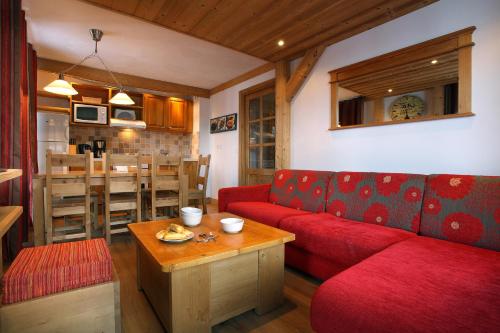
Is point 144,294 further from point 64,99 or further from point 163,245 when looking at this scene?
point 64,99

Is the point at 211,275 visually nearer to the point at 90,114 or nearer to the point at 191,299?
the point at 191,299

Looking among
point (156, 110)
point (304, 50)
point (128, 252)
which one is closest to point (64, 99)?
point (156, 110)

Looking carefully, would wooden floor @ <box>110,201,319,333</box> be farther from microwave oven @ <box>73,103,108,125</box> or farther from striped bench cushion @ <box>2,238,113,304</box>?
microwave oven @ <box>73,103,108,125</box>

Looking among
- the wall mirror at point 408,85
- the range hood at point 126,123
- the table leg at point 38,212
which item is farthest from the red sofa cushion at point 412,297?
the range hood at point 126,123

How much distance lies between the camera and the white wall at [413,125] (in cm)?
193

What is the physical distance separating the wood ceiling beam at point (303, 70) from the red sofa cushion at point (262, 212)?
1604 millimetres

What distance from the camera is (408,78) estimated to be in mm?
2400

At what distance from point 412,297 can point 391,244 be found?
728mm

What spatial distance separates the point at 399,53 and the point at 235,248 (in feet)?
7.61

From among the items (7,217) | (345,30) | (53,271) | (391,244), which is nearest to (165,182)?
(7,217)

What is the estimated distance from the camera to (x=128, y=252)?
2.57 meters

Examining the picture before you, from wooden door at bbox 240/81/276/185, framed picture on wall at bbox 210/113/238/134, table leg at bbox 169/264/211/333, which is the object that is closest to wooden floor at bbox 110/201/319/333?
table leg at bbox 169/264/211/333

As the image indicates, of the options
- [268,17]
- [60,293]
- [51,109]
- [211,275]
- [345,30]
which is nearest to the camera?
[60,293]

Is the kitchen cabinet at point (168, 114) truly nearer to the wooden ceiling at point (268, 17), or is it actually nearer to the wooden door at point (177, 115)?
the wooden door at point (177, 115)
